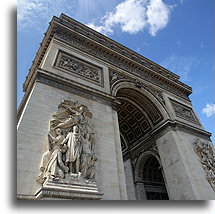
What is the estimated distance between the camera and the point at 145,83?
482 inches

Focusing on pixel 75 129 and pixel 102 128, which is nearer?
pixel 75 129

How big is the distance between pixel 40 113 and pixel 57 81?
1.81 metres

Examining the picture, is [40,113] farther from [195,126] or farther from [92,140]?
[195,126]

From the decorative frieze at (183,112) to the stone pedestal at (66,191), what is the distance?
887 centimetres

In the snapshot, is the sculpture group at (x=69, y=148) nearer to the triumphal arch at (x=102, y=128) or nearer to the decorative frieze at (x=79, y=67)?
the triumphal arch at (x=102, y=128)

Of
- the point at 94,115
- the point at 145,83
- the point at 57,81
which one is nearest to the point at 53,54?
the point at 57,81

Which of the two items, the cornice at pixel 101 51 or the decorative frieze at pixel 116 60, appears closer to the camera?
the cornice at pixel 101 51

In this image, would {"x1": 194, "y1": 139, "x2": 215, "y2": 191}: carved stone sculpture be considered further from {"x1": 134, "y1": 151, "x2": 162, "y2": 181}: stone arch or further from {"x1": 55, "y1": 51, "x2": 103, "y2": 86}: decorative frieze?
→ {"x1": 55, "y1": 51, "x2": 103, "y2": 86}: decorative frieze

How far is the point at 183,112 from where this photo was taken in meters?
13.1

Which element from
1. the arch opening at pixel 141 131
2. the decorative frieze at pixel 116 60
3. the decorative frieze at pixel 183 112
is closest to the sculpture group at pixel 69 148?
the decorative frieze at pixel 116 60

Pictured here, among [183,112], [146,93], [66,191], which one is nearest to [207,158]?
[183,112]

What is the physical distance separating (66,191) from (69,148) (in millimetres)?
1343

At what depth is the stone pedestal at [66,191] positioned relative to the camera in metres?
4.40

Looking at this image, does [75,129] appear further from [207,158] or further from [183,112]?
[183,112]
